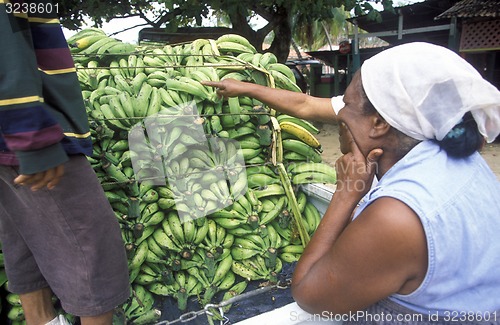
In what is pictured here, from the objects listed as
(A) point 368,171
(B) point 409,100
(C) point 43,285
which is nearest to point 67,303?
(C) point 43,285

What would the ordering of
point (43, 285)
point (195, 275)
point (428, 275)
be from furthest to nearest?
point (195, 275), point (43, 285), point (428, 275)

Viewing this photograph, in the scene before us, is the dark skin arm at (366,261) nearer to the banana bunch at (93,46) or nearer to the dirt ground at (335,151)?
the banana bunch at (93,46)

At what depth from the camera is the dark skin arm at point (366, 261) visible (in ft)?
3.21

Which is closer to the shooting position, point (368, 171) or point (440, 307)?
point (440, 307)

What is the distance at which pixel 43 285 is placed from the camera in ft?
4.93

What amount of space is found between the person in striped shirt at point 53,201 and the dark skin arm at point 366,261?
71 centimetres

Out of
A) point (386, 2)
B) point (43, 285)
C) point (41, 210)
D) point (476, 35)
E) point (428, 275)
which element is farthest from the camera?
point (476, 35)

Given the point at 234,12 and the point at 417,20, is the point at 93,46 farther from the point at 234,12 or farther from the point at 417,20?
the point at 417,20

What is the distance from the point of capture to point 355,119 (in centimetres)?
122

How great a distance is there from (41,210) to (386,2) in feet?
24.3

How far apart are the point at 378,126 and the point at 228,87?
37.2 inches

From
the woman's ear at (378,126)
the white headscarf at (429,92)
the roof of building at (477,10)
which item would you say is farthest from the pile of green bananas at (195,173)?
the roof of building at (477,10)

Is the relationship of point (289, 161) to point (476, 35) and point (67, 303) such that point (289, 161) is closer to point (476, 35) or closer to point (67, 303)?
point (67, 303)

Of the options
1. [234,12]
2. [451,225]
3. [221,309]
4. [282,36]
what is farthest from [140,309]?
[282,36]
